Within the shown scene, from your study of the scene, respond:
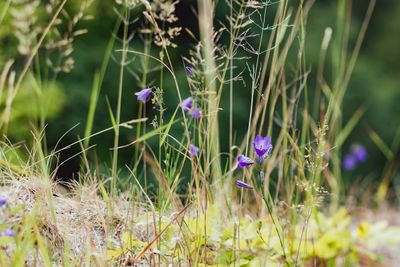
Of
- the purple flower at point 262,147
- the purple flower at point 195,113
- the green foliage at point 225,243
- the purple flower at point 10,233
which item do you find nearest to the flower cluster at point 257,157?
the purple flower at point 262,147

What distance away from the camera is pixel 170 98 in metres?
8.14

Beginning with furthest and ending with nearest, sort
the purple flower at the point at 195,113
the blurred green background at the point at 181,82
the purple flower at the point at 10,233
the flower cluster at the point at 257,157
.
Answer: the blurred green background at the point at 181,82, the purple flower at the point at 195,113, the flower cluster at the point at 257,157, the purple flower at the point at 10,233

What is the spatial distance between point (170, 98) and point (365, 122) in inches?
115

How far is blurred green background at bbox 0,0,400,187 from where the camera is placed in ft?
24.5

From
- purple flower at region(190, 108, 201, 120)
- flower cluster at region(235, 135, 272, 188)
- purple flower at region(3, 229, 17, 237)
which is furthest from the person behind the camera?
purple flower at region(190, 108, 201, 120)

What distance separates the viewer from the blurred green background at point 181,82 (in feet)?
24.5

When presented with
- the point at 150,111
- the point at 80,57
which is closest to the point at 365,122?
the point at 150,111

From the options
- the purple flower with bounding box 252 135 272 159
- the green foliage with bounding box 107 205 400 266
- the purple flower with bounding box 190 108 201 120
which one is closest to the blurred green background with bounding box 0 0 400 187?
the green foliage with bounding box 107 205 400 266

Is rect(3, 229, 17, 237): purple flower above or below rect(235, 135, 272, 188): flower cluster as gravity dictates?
below

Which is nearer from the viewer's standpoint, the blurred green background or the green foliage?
the green foliage

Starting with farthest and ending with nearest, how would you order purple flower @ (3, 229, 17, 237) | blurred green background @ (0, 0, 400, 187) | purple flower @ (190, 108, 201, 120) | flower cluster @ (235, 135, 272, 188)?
blurred green background @ (0, 0, 400, 187) < purple flower @ (190, 108, 201, 120) < flower cluster @ (235, 135, 272, 188) < purple flower @ (3, 229, 17, 237)

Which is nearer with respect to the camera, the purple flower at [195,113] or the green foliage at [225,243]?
the green foliage at [225,243]

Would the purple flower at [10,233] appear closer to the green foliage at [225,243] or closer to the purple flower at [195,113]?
the green foliage at [225,243]

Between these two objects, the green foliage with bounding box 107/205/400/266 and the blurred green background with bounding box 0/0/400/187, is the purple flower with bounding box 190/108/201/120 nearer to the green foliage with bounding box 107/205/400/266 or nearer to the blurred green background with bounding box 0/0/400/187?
the green foliage with bounding box 107/205/400/266
